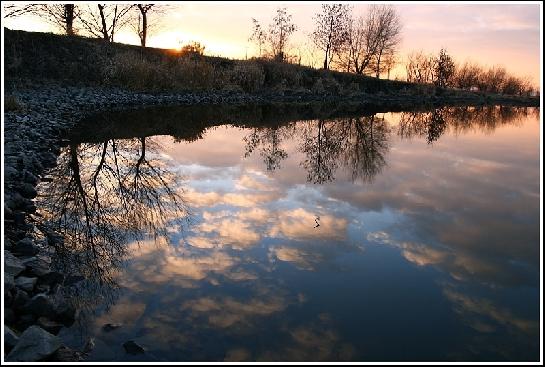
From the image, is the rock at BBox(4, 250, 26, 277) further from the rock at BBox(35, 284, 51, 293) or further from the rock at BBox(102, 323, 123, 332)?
the rock at BBox(102, 323, 123, 332)

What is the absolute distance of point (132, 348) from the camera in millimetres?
3646

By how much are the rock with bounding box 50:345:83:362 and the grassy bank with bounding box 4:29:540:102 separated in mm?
22163

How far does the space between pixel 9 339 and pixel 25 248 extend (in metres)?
1.93

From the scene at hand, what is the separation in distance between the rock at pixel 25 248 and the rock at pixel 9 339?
1808 millimetres

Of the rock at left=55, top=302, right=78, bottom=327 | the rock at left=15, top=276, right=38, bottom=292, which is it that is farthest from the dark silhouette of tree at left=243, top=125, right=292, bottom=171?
the rock at left=55, top=302, right=78, bottom=327

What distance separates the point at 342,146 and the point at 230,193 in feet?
20.8

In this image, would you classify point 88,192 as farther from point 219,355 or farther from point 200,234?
point 219,355

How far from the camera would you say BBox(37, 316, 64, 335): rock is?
3871mm

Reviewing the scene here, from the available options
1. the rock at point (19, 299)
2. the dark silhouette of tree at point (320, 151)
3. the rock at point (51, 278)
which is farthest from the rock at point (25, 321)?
the dark silhouette of tree at point (320, 151)

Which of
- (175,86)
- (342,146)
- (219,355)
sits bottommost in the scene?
(219,355)

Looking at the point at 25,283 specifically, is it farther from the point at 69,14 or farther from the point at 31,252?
the point at 69,14

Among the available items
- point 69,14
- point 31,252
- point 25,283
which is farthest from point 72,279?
Answer: point 69,14

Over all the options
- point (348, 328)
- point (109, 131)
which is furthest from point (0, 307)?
point (109, 131)

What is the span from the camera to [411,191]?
895 centimetres
